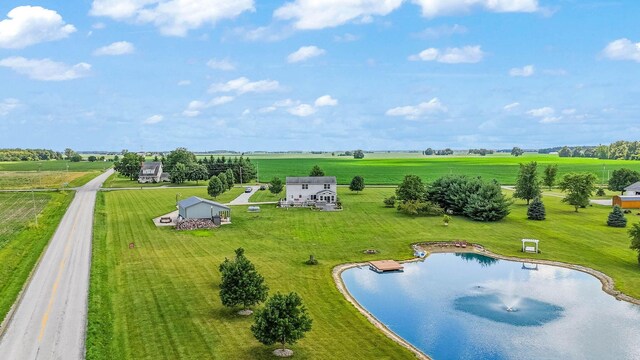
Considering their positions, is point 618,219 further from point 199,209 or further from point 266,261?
point 199,209

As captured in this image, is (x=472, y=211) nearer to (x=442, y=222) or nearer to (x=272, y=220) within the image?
(x=442, y=222)

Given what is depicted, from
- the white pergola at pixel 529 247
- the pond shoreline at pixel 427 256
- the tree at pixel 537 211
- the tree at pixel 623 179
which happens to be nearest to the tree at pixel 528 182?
the tree at pixel 537 211

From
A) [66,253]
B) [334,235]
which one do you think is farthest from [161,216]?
[334,235]

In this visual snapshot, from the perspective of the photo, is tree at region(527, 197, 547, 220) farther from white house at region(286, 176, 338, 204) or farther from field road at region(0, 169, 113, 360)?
field road at region(0, 169, 113, 360)

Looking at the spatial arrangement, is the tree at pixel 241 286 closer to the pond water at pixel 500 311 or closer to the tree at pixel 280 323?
the tree at pixel 280 323

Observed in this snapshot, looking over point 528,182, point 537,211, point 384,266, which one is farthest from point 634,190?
point 384,266
